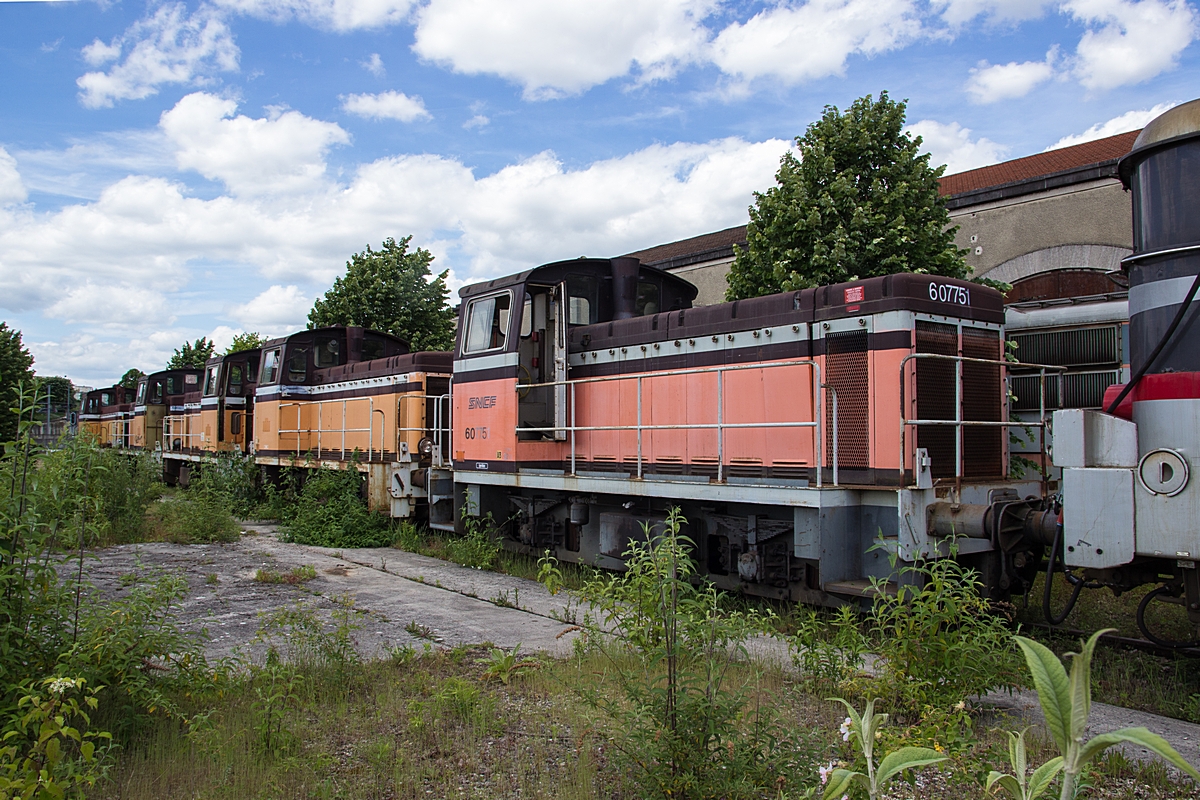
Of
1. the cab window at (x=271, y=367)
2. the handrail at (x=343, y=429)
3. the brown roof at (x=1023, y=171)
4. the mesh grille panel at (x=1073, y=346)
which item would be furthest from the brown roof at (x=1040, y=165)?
the cab window at (x=271, y=367)

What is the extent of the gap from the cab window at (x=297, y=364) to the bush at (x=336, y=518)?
131 inches

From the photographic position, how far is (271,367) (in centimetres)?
1784

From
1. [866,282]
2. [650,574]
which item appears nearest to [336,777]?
[650,574]

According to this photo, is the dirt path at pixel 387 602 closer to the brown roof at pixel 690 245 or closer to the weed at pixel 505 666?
the weed at pixel 505 666

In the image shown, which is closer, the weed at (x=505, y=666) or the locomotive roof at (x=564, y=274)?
the weed at (x=505, y=666)

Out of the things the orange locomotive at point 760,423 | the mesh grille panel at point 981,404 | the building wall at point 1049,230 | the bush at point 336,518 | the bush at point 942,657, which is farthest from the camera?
the building wall at point 1049,230

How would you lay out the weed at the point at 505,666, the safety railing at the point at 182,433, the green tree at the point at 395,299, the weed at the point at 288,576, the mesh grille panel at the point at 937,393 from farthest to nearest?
1. the green tree at the point at 395,299
2. the safety railing at the point at 182,433
3. the weed at the point at 288,576
4. the mesh grille panel at the point at 937,393
5. the weed at the point at 505,666

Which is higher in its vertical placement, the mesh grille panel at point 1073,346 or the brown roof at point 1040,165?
the brown roof at point 1040,165

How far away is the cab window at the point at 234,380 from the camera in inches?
828

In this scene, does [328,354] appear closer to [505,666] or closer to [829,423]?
[829,423]

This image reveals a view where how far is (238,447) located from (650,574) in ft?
63.9

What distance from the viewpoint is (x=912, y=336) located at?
7.25 meters

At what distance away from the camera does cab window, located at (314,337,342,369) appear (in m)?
17.7

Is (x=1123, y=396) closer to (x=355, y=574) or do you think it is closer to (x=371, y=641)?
(x=371, y=641)
